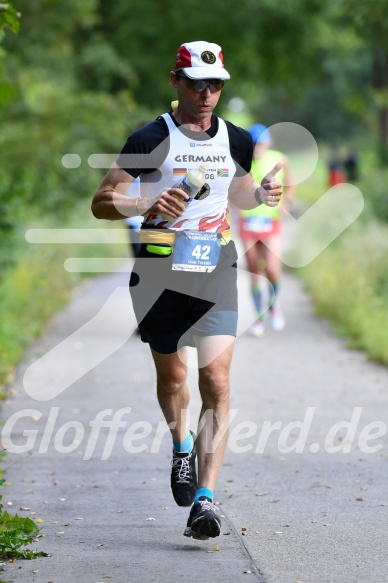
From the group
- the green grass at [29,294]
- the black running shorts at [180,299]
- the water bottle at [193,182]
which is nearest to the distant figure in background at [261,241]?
the green grass at [29,294]

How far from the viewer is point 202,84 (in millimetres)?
5809

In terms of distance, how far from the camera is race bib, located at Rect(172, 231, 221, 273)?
588 cm

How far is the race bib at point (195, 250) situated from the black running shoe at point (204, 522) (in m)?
1.08

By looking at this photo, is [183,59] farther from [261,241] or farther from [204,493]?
[261,241]

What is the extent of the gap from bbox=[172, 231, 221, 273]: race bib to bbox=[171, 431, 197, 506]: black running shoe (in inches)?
39.0

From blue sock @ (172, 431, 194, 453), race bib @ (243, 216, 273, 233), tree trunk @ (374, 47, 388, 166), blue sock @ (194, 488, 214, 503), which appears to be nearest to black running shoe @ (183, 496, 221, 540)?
blue sock @ (194, 488, 214, 503)

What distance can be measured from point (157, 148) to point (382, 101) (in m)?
15.6

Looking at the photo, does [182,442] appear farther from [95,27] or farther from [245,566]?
[95,27]

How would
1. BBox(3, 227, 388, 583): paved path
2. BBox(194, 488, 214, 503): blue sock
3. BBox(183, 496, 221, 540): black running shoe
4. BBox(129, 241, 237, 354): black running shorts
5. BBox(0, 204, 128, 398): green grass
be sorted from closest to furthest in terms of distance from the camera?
BBox(3, 227, 388, 583): paved path < BBox(183, 496, 221, 540): black running shoe < BBox(194, 488, 214, 503): blue sock < BBox(129, 241, 237, 354): black running shorts < BBox(0, 204, 128, 398): green grass

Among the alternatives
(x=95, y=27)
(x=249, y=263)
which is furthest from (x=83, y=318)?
(x=95, y=27)

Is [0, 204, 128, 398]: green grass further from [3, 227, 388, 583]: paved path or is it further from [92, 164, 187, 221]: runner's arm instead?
[92, 164, 187, 221]: runner's arm

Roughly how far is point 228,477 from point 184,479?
129 cm

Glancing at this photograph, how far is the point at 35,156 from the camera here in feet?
77.6

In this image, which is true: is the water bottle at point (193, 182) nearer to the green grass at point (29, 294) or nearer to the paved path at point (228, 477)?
the paved path at point (228, 477)
